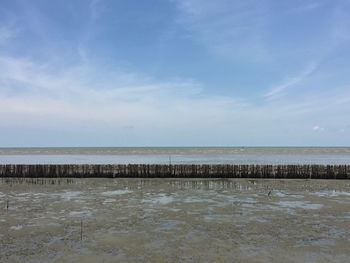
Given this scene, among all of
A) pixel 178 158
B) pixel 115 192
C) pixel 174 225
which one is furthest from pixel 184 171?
pixel 178 158

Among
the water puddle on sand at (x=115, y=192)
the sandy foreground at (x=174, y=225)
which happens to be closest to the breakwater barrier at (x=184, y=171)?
the sandy foreground at (x=174, y=225)

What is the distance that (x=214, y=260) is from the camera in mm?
8570

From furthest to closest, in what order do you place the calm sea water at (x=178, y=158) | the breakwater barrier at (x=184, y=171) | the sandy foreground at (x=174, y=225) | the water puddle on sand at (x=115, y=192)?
the calm sea water at (x=178, y=158) → the breakwater barrier at (x=184, y=171) → the water puddle on sand at (x=115, y=192) → the sandy foreground at (x=174, y=225)

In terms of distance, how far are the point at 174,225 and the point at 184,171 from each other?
51.7 ft

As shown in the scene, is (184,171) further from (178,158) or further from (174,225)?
(178,158)

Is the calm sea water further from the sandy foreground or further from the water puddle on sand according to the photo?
the sandy foreground

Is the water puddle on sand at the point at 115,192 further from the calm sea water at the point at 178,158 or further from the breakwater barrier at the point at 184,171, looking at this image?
the calm sea water at the point at 178,158

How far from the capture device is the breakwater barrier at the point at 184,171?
26922mm

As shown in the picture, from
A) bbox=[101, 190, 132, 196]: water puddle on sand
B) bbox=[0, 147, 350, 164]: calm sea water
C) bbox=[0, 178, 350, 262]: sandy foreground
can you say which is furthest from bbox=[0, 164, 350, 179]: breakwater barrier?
bbox=[0, 147, 350, 164]: calm sea water

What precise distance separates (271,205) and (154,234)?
6.50 m

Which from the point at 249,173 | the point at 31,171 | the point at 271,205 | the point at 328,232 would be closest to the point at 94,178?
the point at 31,171

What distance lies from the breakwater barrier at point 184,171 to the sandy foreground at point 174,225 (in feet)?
18.2

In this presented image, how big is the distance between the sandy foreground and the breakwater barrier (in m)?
5.54

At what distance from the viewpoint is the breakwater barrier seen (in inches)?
1060
